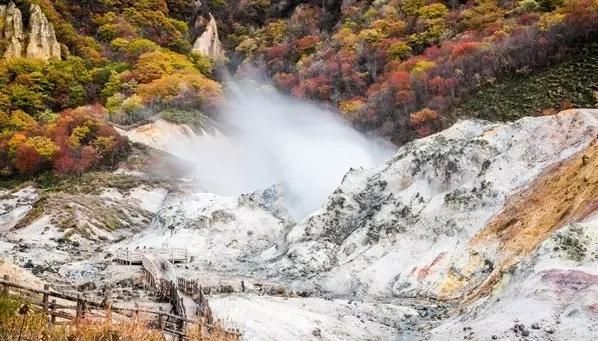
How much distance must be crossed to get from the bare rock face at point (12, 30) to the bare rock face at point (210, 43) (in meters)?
24.6

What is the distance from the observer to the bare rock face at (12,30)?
75.5 meters

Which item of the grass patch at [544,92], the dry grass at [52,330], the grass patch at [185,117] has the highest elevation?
the grass patch at [544,92]

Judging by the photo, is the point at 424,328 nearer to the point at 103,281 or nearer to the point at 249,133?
the point at 103,281

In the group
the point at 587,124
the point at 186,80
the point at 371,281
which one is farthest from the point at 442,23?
the point at 371,281

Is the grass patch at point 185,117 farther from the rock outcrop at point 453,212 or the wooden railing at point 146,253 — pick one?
the rock outcrop at point 453,212

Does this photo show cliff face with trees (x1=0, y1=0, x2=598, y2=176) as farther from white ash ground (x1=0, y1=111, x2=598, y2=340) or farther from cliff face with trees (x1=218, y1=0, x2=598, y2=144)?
white ash ground (x1=0, y1=111, x2=598, y2=340)

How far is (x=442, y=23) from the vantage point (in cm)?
6981

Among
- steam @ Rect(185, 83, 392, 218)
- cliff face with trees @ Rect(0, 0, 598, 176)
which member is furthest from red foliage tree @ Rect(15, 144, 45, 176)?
steam @ Rect(185, 83, 392, 218)

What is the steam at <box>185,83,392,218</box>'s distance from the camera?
47500 mm

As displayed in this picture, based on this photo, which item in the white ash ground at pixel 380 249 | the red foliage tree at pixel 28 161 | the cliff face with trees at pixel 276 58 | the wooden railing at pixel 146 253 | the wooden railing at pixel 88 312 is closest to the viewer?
the wooden railing at pixel 88 312

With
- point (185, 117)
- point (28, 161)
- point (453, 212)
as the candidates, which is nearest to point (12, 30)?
point (185, 117)

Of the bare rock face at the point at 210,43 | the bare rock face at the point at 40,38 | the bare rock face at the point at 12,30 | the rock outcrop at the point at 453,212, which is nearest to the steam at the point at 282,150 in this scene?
the rock outcrop at the point at 453,212

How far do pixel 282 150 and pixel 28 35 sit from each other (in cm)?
3758

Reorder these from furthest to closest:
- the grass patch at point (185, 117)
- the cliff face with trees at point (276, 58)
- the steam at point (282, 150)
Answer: the grass patch at point (185, 117), the cliff face with trees at point (276, 58), the steam at point (282, 150)
